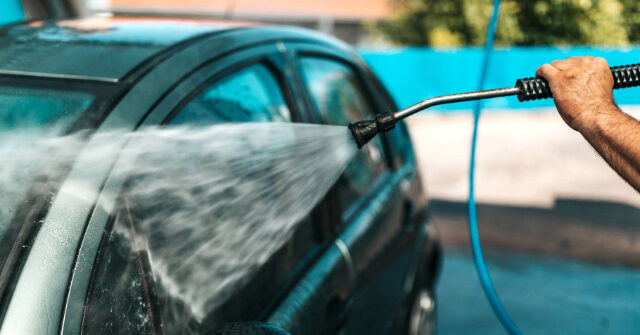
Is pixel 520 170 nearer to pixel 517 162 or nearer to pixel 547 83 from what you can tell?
pixel 517 162

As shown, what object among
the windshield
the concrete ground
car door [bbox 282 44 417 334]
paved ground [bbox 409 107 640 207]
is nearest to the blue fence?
paved ground [bbox 409 107 640 207]

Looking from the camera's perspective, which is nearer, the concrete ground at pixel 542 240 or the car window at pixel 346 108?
the car window at pixel 346 108

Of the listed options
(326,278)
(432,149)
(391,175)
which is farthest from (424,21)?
(326,278)

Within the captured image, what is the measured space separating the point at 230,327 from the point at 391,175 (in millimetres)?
1775

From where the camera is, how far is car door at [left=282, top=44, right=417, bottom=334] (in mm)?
2277

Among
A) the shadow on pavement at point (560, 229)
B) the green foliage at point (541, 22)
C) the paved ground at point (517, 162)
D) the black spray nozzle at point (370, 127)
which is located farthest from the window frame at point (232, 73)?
the green foliage at point (541, 22)

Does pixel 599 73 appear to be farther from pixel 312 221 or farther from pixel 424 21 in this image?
pixel 424 21

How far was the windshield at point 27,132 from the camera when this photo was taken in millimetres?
1342

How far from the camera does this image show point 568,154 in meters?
9.52

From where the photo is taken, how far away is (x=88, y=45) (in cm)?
181

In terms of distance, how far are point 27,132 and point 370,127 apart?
821mm

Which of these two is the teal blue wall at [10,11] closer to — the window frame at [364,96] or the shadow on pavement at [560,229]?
the window frame at [364,96]

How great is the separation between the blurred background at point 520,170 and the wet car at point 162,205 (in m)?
1.86

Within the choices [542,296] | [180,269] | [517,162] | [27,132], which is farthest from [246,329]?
[517,162]
